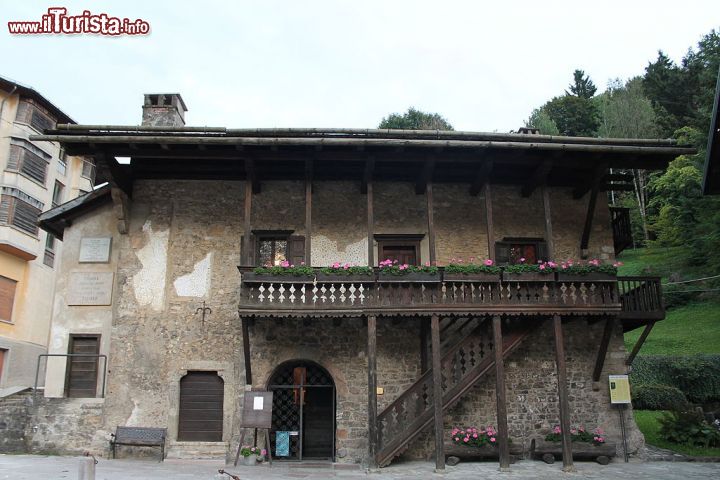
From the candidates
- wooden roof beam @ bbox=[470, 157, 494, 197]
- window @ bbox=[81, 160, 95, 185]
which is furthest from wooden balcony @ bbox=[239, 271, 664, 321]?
window @ bbox=[81, 160, 95, 185]

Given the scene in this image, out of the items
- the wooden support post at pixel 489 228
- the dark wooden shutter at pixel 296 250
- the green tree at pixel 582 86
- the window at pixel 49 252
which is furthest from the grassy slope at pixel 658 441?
the green tree at pixel 582 86

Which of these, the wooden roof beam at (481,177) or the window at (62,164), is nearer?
the wooden roof beam at (481,177)

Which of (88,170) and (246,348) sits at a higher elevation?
(88,170)

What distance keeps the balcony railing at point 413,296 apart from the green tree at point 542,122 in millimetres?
29899

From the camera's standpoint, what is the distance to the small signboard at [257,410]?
1200 centimetres

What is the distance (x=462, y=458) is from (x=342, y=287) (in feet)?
14.4

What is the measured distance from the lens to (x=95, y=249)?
1459 cm

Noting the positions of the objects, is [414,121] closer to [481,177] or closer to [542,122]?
[542,122]

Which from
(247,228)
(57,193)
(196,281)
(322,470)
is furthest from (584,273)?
(57,193)

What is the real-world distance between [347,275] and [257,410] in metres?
3.31

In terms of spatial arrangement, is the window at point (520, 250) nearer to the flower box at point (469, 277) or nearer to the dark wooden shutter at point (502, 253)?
the dark wooden shutter at point (502, 253)

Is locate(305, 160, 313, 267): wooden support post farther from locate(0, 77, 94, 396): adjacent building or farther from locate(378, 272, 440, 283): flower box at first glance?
locate(0, 77, 94, 396): adjacent building

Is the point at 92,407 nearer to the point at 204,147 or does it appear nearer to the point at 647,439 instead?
the point at 204,147

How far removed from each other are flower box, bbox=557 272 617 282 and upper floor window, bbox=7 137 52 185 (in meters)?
20.6
